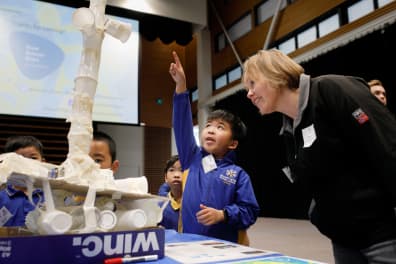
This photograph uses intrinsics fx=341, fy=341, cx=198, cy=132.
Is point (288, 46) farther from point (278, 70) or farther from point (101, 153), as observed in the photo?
point (278, 70)

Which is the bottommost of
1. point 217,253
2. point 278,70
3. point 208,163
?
point 217,253

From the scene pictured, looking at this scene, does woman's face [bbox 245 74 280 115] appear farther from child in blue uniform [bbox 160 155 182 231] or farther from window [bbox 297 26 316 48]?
window [bbox 297 26 316 48]

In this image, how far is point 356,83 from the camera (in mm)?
794

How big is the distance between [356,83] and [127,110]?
11.4ft

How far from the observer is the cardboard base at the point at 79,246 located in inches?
22.1

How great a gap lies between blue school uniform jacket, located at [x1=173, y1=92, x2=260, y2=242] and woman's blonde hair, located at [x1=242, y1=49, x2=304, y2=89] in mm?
500

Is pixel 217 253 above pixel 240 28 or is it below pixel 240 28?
below

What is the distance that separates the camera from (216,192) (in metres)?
1.34

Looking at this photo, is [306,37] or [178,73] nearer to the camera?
[178,73]

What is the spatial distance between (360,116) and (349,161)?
0.11 metres

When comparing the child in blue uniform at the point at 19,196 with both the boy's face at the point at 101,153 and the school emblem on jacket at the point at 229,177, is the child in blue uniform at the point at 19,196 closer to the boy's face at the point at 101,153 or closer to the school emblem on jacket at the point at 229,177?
the boy's face at the point at 101,153

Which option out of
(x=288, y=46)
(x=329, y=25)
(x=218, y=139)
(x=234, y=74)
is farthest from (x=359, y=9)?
(x=218, y=139)

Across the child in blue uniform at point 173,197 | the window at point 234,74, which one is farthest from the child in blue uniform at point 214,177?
the window at point 234,74

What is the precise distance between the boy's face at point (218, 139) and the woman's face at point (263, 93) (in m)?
0.49
